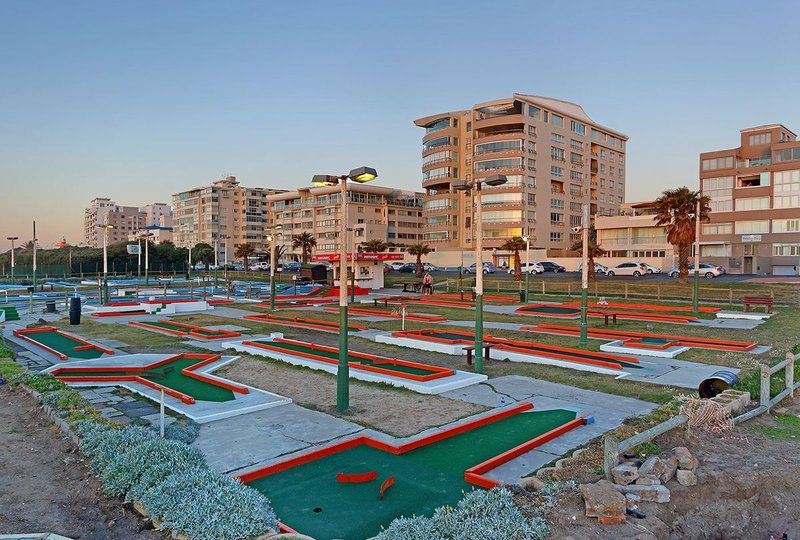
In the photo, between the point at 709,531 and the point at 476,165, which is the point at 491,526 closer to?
the point at 709,531

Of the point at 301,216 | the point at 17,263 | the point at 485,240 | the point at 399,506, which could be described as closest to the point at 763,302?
the point at 399,506

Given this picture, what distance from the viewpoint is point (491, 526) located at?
5.40m

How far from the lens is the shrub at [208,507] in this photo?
5539 mm

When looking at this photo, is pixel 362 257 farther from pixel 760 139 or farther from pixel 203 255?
pixel 203 255

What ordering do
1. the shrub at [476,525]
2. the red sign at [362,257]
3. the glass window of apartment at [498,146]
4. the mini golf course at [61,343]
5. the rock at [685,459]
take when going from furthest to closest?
1. the glass window of apartment at [498,146]
2. the red sign at [362,257]
3. the mini golf course at [61,343]
4. the rock at [685,459]
5. the shrub at [476,525]

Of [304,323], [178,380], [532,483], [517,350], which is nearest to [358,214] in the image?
[304,323]

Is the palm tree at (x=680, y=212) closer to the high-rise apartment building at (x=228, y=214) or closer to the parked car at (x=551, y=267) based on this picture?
the parked car at (x=551, y=267)

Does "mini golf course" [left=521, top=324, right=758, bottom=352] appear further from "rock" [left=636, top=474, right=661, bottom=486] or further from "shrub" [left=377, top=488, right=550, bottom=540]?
"shrub" [left=377, top=488, right=550, bottom=540]

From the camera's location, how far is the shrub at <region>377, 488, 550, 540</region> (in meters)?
5.32

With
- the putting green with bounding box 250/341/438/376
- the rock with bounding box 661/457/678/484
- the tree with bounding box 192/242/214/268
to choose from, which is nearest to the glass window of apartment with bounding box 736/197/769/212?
the putting green with bounding box 250/341/438/376

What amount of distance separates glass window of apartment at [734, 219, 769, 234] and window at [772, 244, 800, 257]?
6.83ft

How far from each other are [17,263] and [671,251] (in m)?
100

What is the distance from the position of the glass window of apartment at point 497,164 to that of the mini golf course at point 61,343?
6514cm

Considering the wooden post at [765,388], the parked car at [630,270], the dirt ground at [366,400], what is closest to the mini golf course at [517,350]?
the wooden post at [765,388]
